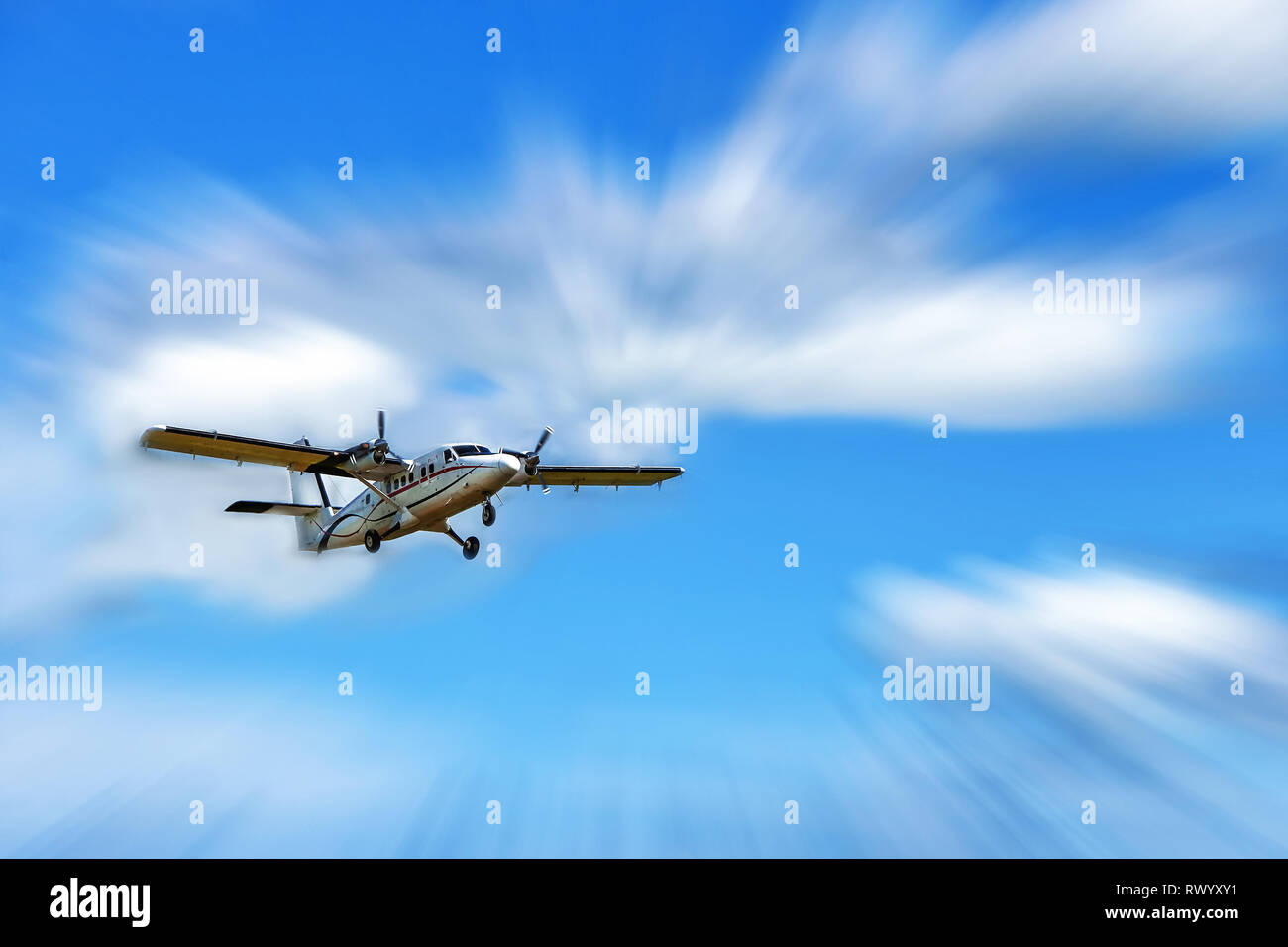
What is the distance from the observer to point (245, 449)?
5159 cm

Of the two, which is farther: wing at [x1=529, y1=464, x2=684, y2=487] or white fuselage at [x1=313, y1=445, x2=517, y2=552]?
wing at [x1=529, y1=464, x2=684, y2=487]

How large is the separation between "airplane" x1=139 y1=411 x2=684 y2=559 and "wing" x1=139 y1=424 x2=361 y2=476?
0.04m

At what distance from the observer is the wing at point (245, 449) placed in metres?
48.9

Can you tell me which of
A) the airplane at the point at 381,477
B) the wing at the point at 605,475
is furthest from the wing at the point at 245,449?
the wing at the point at 605,475

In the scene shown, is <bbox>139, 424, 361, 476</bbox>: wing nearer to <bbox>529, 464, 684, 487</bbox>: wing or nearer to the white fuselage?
the white fuselage

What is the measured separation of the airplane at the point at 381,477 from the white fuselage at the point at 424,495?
0.04m

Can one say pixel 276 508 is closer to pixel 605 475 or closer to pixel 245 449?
pixel 245 449

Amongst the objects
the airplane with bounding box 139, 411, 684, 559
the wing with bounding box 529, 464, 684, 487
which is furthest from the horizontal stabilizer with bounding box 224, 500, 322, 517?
the wing with bounding box 529, 464, 684, 487

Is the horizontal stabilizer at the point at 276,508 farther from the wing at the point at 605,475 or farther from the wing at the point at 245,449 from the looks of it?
the wing at the point at 605,475

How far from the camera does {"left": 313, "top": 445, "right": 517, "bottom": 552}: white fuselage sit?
164 ft

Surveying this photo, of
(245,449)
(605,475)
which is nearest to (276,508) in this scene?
(245,449)
